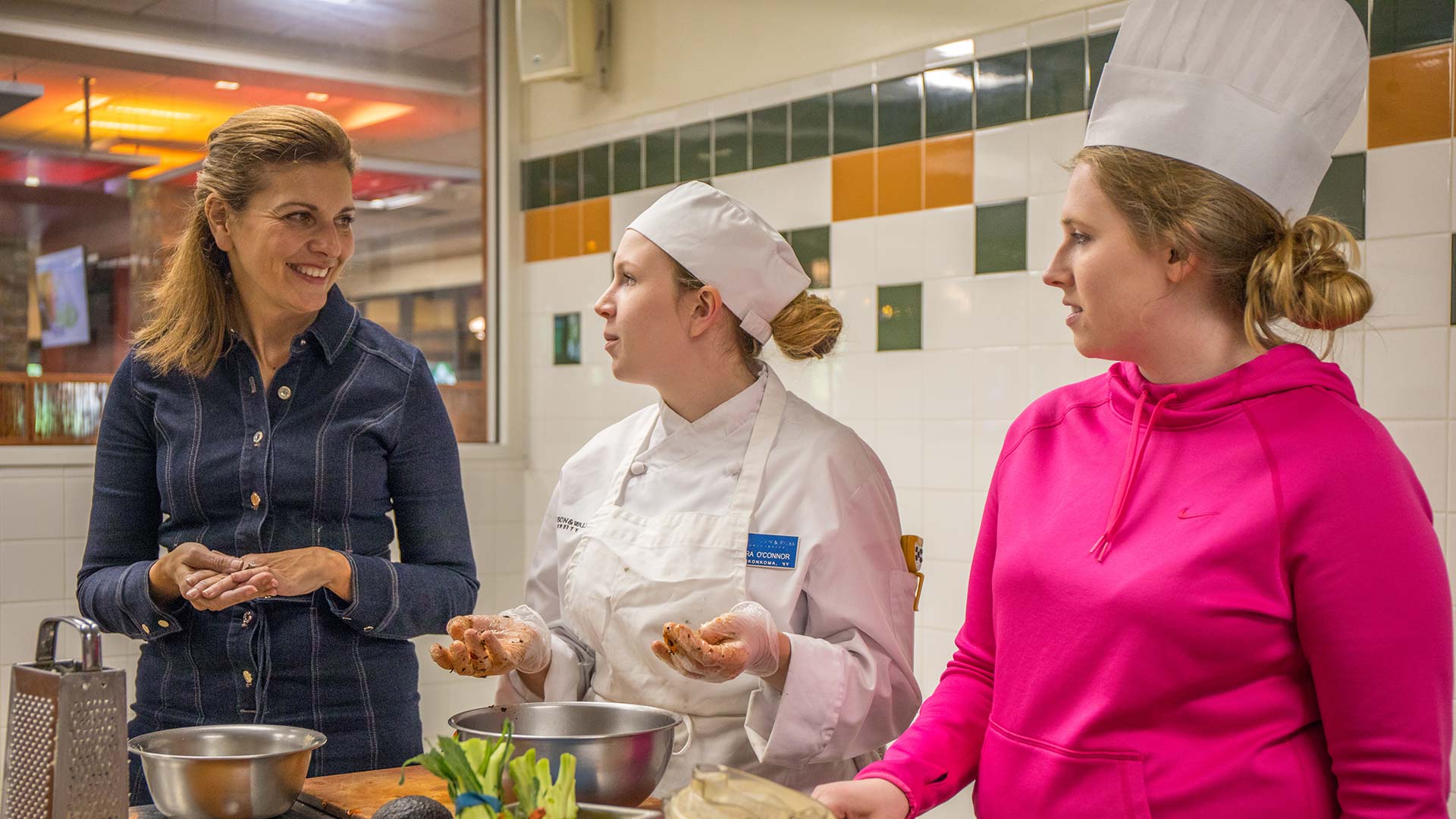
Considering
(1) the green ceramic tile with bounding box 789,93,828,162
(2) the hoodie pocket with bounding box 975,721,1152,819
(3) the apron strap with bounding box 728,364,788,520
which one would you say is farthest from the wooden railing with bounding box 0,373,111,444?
(2) the hoodie pocket with bounding box 975,721,1152,819

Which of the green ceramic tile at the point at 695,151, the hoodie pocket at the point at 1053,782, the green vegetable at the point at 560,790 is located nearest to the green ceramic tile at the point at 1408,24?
the hoodie pocket at the point at 1053,782

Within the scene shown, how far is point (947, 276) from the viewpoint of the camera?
3.38m

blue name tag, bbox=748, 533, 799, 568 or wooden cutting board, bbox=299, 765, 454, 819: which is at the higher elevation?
blue name tag, bbox=748, 533, 799, 568

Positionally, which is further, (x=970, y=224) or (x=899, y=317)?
(x=899, y=317)

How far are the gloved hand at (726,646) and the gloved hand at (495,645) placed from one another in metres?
0.25

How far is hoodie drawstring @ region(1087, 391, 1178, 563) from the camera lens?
58.7 inches

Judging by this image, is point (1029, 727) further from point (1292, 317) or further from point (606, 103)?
point (606, 103)

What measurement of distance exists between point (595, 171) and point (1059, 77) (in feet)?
6.21

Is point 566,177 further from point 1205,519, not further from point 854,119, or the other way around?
point 1205,519

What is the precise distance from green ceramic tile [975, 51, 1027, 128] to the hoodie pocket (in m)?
1.99

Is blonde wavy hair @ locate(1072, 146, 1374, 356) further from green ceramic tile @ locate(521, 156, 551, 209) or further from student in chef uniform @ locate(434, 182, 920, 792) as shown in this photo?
green ceramic tile @ locate(521, 156, 551, 209)

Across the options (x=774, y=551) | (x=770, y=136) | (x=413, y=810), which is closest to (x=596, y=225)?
(x=770, y=136)

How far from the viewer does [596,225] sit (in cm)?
451

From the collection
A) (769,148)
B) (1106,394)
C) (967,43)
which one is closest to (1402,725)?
(1106,394)
